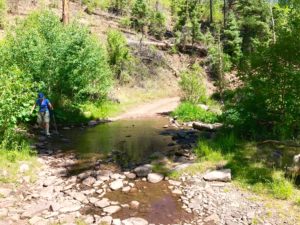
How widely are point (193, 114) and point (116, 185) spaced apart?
12.7 metres

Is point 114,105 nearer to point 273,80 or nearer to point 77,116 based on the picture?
point 77,116

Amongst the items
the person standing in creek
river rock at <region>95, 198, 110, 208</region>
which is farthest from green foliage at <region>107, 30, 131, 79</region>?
river rock at <region>95, 198, 110, 208</region>

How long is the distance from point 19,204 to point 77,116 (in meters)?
11.3

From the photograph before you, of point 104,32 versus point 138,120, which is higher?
point 104,32

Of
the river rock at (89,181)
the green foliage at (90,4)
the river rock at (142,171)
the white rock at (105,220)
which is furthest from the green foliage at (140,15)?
the white rock at (105,220)

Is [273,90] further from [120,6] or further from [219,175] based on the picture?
[120,6]

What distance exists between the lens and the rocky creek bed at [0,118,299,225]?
23.6ft

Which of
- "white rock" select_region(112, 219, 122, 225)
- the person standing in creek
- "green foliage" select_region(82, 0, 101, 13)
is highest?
"green foliage" select_region(82, 0, 101, 13)

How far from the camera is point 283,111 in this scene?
1106cm

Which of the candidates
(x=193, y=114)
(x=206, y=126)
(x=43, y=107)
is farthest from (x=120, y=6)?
(x=43, y=107)

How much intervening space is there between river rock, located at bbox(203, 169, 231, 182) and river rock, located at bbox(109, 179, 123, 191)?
2284 mm

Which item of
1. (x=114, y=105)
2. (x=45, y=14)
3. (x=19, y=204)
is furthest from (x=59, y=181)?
(x=114, y=105)

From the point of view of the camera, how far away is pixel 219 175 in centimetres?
916

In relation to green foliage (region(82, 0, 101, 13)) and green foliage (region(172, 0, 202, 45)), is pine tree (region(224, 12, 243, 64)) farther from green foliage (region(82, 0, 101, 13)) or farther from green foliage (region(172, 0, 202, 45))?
green foliage (region(82, 0, 101, 13))
